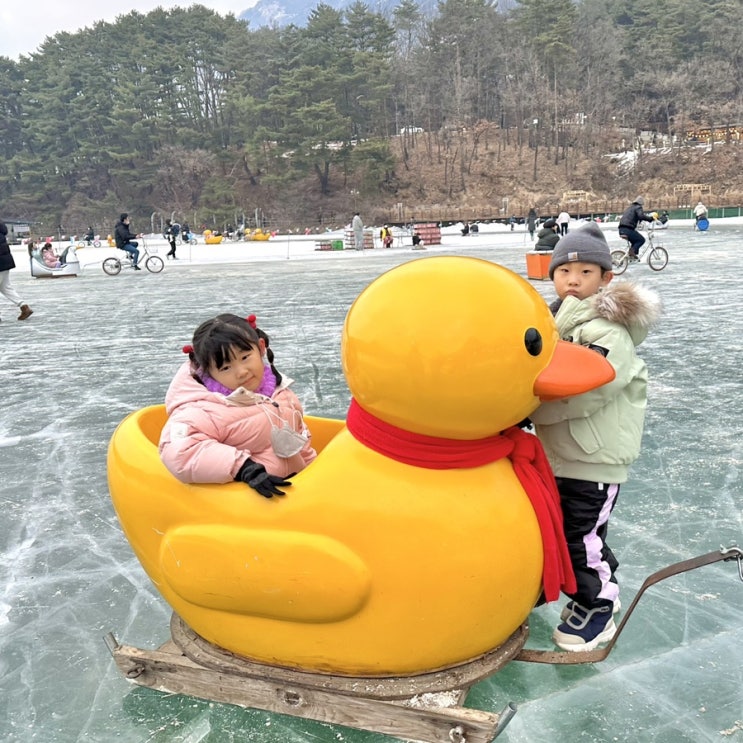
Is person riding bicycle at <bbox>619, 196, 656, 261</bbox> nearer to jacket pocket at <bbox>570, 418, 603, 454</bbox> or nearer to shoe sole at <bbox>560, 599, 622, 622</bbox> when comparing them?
A: shoe sole at <bbox>560, 599, 622, 622</bbox>

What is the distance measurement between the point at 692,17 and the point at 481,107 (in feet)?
59.2

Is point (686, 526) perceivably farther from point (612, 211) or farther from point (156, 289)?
point (612, 211)

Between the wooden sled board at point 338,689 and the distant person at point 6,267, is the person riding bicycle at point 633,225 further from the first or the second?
the wooden sled board at point 338,689

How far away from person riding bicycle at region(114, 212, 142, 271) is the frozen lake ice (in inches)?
375

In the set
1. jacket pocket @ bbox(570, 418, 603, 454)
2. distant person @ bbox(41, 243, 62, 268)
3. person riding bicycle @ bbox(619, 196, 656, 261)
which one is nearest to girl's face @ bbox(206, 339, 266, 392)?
jacket pocket @ bbox(570, 418, 603, 454)

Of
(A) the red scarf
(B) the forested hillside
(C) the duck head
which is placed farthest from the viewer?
(B) the forested hillside

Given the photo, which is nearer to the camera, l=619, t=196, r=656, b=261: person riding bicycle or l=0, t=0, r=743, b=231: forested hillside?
l=619, t=196, r=656, b=261: person riding bicycle

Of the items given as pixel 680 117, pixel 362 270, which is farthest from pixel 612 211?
pixel 362 270

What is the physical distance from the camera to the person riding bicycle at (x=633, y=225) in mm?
12023

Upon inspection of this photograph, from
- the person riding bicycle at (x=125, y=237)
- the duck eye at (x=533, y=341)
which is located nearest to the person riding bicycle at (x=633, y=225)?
the person riding bicycle at (x=125, y=237)

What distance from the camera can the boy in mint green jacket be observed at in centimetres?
183

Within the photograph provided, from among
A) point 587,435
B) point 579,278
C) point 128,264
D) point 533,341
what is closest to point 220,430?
point 533,341

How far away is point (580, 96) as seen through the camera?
54.5 m

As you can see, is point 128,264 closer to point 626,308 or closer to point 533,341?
point 626,308
